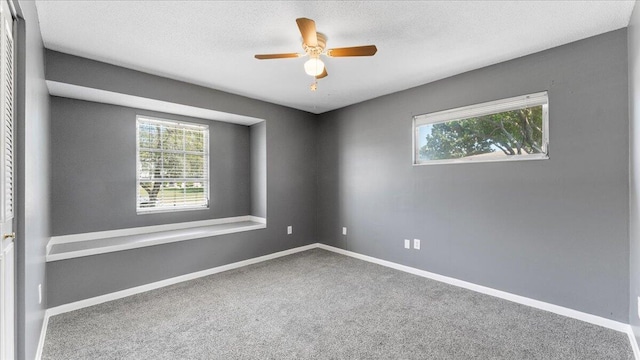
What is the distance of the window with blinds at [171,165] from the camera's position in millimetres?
3688

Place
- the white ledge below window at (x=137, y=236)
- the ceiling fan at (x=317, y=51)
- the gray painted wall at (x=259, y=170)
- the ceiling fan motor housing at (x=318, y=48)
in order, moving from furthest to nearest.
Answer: the gray painted wall at (x=259, y=170) → the white ledge below window at (x=137, y=236) → the ceiling fan motor housing at (x=318, y=48) → the ceiling fan at (x=317, y=51)

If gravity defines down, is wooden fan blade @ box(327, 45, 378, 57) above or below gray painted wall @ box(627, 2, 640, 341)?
above

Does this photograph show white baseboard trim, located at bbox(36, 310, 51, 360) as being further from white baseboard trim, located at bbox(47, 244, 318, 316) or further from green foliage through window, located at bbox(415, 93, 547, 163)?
green foliage through window, located at bbox(415, 93, 547, 163)

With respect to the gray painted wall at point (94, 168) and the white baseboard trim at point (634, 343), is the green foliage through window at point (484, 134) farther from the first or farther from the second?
the gray painted wall at point (94, 168)

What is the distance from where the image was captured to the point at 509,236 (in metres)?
2.83

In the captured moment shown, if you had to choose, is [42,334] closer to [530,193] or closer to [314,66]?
[314,66]

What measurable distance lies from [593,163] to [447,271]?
170 centimetres

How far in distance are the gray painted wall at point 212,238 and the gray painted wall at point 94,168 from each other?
147mm

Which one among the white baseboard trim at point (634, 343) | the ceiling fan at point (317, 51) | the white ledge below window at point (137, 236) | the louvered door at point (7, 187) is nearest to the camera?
the louvered door at point (7, 187)

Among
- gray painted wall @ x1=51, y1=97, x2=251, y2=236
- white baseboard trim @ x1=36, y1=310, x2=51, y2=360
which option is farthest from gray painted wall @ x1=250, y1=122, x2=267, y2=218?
white baseboard trim @ x1=36, y1=310, x2=51, y2=360

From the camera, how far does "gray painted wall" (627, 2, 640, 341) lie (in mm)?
1937

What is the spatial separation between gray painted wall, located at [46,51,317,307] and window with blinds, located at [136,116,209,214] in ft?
2.18

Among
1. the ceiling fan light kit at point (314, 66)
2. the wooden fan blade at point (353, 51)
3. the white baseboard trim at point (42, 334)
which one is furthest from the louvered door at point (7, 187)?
the wooden fan blade at point (353, 51)

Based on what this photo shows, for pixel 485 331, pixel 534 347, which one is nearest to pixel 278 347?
pixel 485 331
